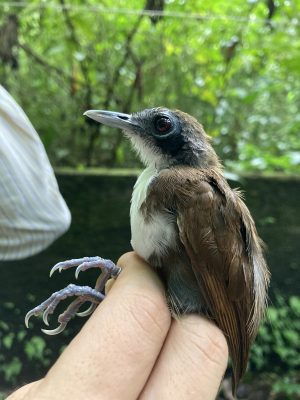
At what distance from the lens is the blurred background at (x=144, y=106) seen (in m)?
2.62

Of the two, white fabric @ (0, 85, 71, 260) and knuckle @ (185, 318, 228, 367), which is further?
white fabric @ (0, 85, 71, 260)

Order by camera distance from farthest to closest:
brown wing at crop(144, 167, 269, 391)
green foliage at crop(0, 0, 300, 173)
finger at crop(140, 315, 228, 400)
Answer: green foliage at crop(0, 0, 300, 173)
brown wing at crop(144, 167, 269, 391)
finger at crop(140, 315, 228, 400)

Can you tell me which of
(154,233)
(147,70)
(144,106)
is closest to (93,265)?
(154,233)

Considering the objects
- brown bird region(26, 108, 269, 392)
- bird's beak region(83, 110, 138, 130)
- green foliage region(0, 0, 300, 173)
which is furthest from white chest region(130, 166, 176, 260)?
green foliage region(0, 0, 300, 173)

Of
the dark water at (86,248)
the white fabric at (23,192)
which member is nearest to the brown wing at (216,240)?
the white fabric at (23,192)

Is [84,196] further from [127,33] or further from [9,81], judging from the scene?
[127,33]

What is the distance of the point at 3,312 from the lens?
2588 millimetres

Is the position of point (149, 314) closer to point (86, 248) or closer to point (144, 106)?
point (86, 248)

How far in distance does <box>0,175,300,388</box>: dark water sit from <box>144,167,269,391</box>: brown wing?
1.41 meters

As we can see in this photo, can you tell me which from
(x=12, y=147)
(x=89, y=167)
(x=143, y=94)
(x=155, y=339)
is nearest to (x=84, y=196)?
(x=89, y=167)

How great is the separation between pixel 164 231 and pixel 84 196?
1.63 metres

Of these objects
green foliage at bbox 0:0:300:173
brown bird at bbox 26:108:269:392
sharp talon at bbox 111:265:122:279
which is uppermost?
green foliage at bbox 0:0:300:173

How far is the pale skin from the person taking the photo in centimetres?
94

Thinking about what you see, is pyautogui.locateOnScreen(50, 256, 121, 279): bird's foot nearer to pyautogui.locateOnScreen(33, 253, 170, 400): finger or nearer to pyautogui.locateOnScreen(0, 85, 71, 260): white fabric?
pyautogui.locateOnScreen(33, 253, 170, 400): finger
